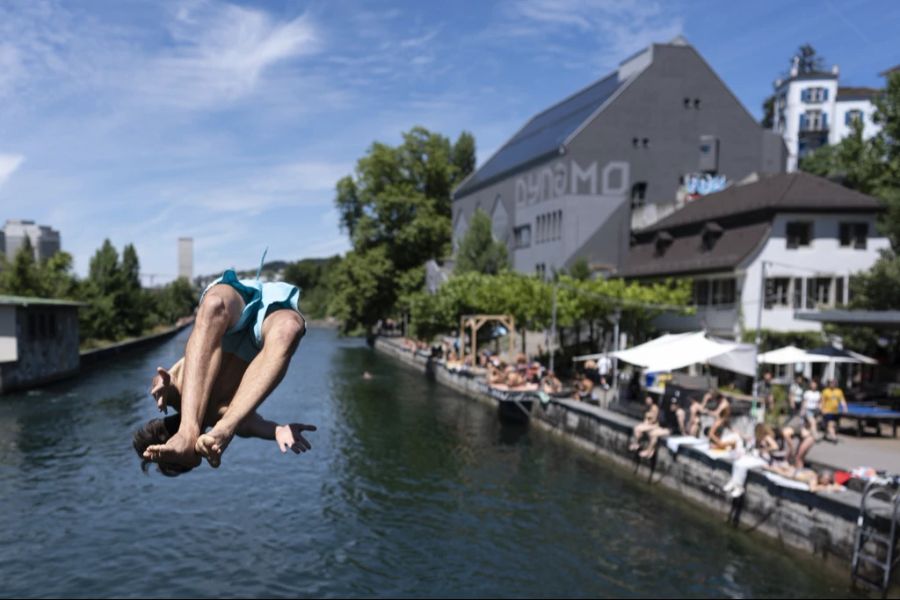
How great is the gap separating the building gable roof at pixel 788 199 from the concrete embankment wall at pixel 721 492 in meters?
13.2

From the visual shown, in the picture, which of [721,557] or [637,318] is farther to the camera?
[637,318]

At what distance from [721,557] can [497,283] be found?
27771 millimetres

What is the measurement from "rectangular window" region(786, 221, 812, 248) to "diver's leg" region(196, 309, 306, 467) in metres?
36.2

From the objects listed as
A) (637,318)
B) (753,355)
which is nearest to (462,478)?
(753,355)

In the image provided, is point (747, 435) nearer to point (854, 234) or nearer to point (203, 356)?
point (854, 234)

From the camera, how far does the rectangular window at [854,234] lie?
35281mm

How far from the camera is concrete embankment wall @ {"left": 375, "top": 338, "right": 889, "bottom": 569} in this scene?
658 inches

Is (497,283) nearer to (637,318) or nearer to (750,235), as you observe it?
(637,318)

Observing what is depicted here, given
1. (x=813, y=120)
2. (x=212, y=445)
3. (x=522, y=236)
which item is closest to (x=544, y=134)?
(x=522, y=236)

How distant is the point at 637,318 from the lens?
38562 mm

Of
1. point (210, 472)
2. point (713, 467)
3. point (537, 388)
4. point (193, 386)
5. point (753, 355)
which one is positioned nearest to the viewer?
point (193, 386)

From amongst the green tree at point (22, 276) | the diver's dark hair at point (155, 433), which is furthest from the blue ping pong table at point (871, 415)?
the green tree at point (22, 276)

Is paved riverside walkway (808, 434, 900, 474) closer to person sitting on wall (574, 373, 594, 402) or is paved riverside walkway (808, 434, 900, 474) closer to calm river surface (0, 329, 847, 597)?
calm river surface (0, 329, 847, 597)

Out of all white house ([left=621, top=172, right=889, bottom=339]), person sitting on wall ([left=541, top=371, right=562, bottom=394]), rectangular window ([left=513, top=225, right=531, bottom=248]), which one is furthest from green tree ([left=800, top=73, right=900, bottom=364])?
rectangular window ([left=513, top=225, right=531, bottom=248])
